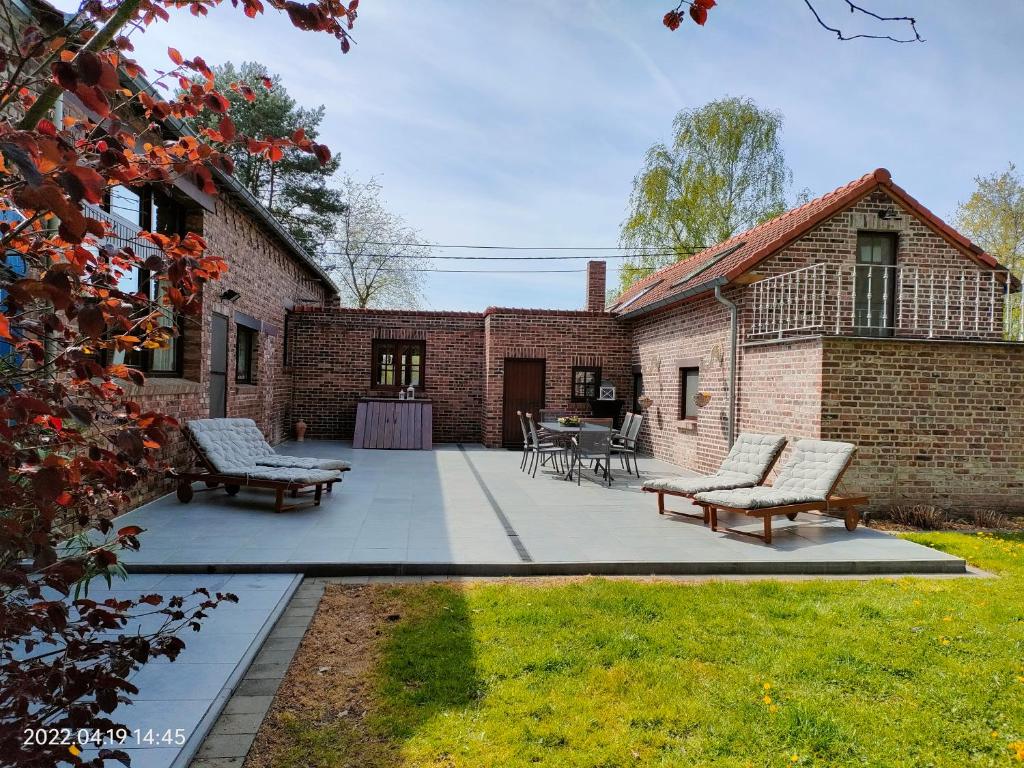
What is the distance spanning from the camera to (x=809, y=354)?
24.8ft

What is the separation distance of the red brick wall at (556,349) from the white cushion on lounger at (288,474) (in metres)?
7.39

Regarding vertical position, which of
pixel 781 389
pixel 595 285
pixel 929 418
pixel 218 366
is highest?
pixel 595 285

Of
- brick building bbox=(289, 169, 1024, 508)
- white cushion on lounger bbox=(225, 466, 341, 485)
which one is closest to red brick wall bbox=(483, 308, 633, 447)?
brick building bbox=(289, 169, 1024, 508)

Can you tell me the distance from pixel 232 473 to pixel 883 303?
9.22m

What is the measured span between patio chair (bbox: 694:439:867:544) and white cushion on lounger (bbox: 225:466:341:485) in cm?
408

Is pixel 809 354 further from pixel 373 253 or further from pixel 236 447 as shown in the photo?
pixel 373 253

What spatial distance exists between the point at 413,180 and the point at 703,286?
46.6 ft

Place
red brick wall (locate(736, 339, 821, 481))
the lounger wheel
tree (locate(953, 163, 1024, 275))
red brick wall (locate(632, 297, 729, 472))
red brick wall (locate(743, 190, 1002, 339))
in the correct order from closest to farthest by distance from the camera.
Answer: the lounger wheel
red brick wall (locate(736, 339, 821, 481))
red brick wall (locate(743, 190, 1002, 339))
red brick wall (locate(632, 297, 729, 472))
tree (locate(953, 163, 1024, 275))

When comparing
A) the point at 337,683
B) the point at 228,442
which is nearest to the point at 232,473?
the point at 228,442

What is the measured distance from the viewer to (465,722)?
2.71m

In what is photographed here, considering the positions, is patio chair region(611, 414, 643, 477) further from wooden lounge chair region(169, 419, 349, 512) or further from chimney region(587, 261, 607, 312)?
chimney region(587, 261, 607, 312)

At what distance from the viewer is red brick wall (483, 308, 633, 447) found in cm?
1430

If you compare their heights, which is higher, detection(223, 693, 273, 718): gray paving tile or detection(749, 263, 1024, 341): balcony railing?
detection(749, 263, 1024, 341): balcony railing

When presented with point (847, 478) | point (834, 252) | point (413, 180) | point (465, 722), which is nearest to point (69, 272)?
point (465, 722)
